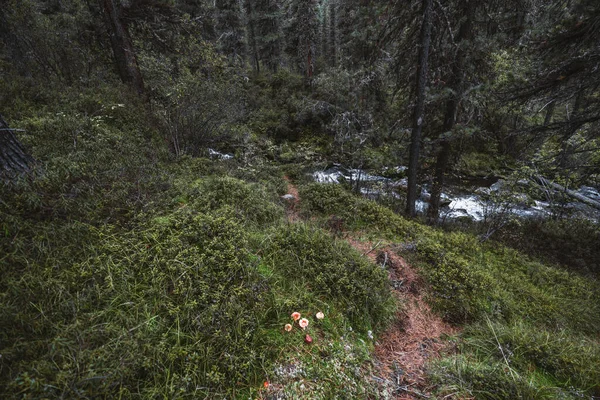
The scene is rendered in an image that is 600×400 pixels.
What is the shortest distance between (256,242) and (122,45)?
8397 mm

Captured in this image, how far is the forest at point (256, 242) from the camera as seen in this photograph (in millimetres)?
2246

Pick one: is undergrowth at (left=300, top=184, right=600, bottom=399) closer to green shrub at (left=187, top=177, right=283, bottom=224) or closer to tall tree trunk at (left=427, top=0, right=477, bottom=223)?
green shrub at (left=187, top=177, right=283, bottom=224)

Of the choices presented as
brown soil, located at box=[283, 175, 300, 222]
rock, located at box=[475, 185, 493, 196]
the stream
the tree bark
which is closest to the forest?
brown soil, located at box=[283, 175, 300, 222]

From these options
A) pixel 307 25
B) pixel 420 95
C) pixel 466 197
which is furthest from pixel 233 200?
pixel 307 25

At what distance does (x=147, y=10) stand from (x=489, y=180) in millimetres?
17427

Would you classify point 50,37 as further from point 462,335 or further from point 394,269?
point 462,335

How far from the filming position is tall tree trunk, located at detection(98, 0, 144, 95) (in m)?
7.50

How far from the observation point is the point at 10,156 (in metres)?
3.27

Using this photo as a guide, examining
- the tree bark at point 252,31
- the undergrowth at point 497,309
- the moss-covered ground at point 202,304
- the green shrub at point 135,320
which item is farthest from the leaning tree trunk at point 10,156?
the tree bark at point 252,31

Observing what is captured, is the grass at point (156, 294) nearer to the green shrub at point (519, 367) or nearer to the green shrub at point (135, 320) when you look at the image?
the green shrub at point (135, 320)

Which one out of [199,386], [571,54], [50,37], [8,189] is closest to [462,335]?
[199,386]

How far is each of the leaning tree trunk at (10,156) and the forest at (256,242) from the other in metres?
0.02

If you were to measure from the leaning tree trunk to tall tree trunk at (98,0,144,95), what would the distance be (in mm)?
5886

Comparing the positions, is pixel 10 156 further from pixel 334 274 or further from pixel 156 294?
pixel 334 274
